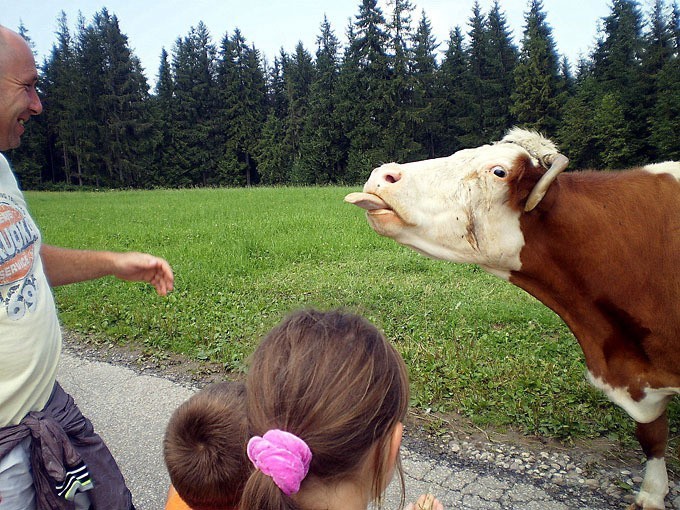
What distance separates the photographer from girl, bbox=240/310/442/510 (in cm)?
105

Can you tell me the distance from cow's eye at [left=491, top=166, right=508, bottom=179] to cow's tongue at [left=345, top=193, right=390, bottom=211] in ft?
1.61

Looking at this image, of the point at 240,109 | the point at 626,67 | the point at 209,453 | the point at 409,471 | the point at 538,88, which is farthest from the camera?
the point at 240,109

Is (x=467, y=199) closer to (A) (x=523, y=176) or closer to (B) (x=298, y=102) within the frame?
(A) (x=523, y=176)

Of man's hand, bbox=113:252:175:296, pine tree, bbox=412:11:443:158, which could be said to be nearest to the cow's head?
man's hand, bbox=113:252:175:296

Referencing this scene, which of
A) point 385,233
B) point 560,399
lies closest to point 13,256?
point 385,233

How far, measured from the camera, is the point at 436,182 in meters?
2.45

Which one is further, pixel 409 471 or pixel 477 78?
pixel 477 78

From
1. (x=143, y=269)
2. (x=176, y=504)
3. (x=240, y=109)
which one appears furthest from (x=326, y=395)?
(x=240, y=109)

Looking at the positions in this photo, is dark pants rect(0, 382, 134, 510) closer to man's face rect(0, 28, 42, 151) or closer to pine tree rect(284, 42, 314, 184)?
man's face rect(0, 28, 42, 151)

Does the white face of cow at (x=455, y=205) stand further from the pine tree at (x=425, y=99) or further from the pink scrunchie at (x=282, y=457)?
the pine tree at (x=425, y=99)

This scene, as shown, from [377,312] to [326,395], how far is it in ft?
13.5

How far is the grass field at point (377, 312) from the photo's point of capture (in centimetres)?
350

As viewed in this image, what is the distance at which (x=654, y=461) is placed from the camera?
2621 millimetres

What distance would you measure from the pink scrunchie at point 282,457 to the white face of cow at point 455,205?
1459 millimetres
